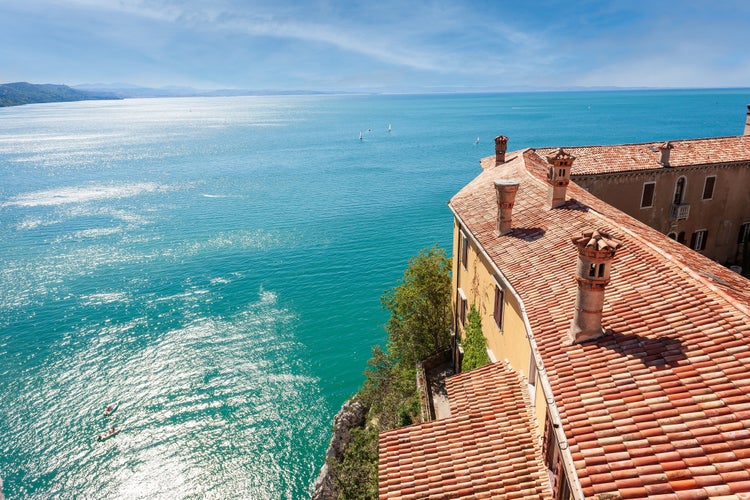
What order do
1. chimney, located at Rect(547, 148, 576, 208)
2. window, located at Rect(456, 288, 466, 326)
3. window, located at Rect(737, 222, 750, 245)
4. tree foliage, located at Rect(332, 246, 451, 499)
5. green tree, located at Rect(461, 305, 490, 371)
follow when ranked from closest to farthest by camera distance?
chimney, located at Rect(547, 148, 576, 208) < green tree, located at Rect(461, 305, 490, 371) < window, located at Rect(456, 288, 466, 326) < tree foliage, located at Rect(332, 246, 451, 499) < window, located at Rect(737, 222, 750, 245)

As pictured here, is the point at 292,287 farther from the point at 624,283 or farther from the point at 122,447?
the point at 624,283

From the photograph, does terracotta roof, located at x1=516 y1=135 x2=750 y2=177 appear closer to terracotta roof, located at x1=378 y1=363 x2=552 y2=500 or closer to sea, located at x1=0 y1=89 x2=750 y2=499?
terracotta roof, located at x1=378 y1=363 x2=552 y2=500

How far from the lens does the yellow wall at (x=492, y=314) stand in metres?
14.3

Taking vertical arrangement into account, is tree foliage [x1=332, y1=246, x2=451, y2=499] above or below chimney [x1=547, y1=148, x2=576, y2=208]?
below

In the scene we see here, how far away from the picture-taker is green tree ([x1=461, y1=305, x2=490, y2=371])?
63.0ft

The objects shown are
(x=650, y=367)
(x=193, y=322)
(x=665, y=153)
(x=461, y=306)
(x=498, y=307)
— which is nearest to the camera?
(x=650, y=367)

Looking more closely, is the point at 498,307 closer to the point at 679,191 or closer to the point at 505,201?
the point at 505,201

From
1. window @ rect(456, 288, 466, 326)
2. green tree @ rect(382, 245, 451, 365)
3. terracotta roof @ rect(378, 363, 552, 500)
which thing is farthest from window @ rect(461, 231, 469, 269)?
terracotta roof @ rect(378, 363, 552, 500)

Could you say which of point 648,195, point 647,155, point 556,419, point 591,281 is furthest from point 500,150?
point 556,419

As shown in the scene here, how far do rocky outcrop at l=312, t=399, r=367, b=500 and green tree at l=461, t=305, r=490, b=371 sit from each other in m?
8.89

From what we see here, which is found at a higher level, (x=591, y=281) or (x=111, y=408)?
(x=591, y=281)

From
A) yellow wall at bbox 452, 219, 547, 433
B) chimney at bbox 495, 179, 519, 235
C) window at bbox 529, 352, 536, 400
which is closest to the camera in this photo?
window at bbox 529, 352, 536, 400

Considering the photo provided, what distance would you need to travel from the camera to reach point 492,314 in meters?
18.0

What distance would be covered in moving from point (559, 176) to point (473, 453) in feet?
36.3
